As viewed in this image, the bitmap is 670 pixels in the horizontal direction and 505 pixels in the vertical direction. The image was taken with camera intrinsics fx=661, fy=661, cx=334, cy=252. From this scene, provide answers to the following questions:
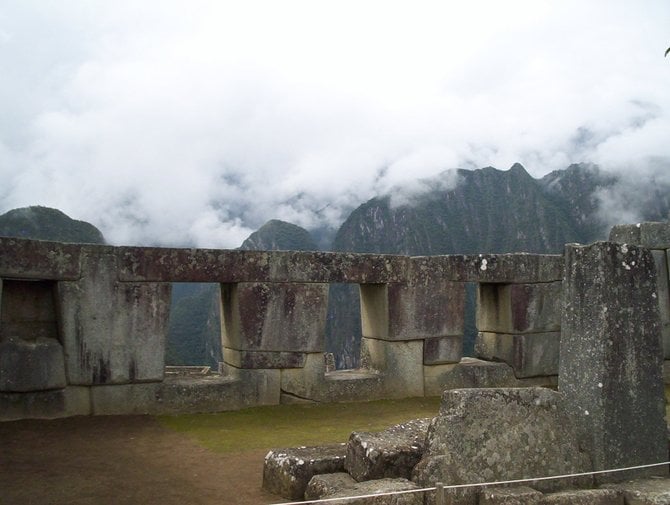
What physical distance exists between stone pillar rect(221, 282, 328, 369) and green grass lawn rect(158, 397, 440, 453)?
2.25 ft

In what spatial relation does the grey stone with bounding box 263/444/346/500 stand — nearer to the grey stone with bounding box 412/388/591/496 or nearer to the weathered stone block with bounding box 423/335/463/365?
the grey stone with bounding box 412/388/591/496

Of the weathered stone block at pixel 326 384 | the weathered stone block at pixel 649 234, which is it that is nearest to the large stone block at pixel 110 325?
the weathered stone block at pixel 326 384

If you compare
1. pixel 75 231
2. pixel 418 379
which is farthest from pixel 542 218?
pixel 418 379

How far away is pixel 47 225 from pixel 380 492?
25.6 meters

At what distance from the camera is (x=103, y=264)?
8.09 m

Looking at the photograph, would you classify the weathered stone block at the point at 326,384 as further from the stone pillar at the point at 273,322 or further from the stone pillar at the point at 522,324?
the stone pillar at the point at 522,324

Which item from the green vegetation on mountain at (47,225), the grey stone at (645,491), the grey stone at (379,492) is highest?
the green vegetation on mountain at (47,225)

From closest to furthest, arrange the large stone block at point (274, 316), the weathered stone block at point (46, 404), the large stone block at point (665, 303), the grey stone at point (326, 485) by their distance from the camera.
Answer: the grey stone at point (326, 485) < the weathered stone block at point (46, 404) < the large stone block at point (274, 316) < the large stone block at point (665, 303)

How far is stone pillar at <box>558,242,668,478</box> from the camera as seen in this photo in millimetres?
5215

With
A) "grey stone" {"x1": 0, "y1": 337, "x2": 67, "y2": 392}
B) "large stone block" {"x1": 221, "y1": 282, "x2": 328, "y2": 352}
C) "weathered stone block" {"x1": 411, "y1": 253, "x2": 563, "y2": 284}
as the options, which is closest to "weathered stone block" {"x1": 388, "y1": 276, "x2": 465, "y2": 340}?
"weathered stone block" {"x1": 411, "y1": 253, "x2": 563, "y2": 284}

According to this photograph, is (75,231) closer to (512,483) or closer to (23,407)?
(23,407)

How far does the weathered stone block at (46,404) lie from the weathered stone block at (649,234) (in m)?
9.27

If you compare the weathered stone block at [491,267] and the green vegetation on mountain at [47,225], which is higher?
the green vegetation on mountain at [47,225]

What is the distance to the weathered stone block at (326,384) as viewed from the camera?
912cm
